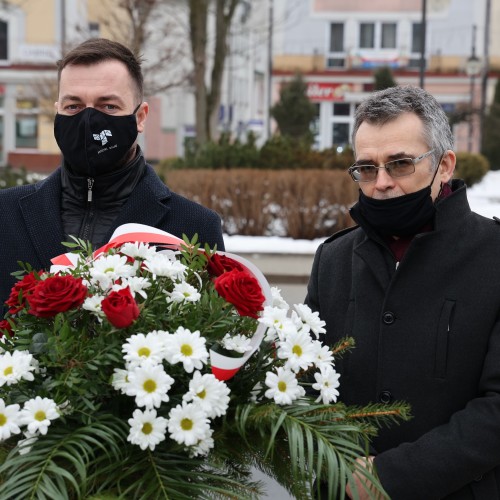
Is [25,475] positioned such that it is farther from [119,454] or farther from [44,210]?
[44,210]

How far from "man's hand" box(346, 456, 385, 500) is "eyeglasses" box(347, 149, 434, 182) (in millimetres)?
746

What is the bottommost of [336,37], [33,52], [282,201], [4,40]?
[282,201]

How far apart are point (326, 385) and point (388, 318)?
0.51m

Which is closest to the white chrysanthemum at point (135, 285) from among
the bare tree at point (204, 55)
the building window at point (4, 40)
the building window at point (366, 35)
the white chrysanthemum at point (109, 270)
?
the white chrysanthemum at point (109, 270)

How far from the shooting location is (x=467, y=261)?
2.57 m

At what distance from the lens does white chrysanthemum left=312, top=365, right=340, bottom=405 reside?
2.14 m

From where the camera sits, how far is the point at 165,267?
218cm

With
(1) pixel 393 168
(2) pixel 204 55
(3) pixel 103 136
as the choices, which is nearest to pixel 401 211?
(1) pixel 393 168

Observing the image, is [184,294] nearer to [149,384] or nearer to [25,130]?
[149,384]

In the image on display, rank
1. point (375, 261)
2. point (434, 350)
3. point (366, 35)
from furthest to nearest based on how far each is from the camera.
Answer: point (366, 35) < point (375, 261) < point (434, 350)

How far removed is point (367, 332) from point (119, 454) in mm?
905

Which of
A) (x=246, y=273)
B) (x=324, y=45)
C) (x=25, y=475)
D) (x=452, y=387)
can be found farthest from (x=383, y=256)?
(x=324, y=45)

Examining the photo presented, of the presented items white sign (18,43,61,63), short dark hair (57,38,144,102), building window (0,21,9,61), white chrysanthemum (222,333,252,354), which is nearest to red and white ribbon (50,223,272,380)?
white chrysanthemum (222,333,252,354)

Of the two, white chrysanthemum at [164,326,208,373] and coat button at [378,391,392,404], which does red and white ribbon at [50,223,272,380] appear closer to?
white chrysanthemum at [164,326,208,373]
